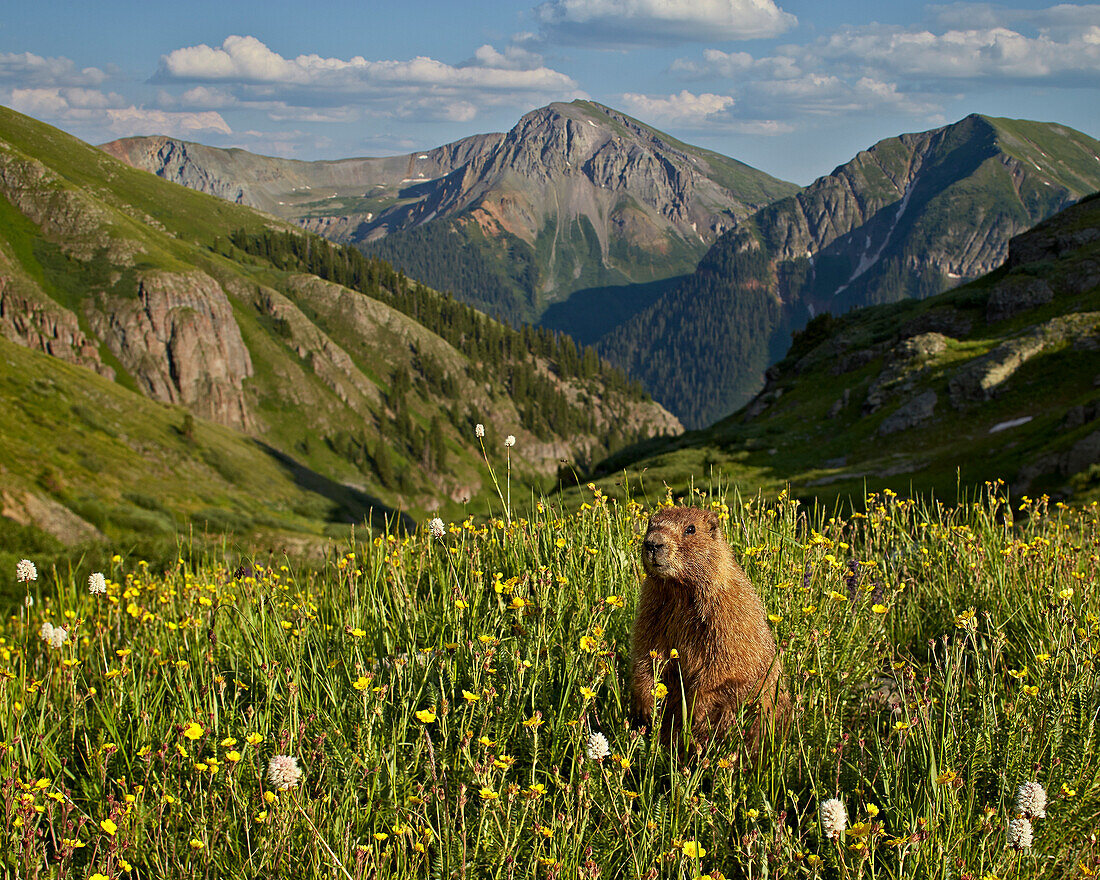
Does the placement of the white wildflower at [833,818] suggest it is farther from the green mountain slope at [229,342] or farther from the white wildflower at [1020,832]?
the green mountain slope at [229,342]

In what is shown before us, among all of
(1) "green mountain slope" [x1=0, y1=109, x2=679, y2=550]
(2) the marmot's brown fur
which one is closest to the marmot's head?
(2) the marmot's brown fur

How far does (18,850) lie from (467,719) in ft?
6.74

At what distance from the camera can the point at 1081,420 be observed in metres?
28.3

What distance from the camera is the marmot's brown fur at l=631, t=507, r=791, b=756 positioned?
157 inches

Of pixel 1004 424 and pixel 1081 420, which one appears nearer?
pixel 1081 420

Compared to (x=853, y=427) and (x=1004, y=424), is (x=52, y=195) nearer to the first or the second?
(x=853, y=427)

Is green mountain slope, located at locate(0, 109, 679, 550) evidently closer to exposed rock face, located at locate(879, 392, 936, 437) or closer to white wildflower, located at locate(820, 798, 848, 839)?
exposed rock face, located at locate(879, 392, 936, 437)

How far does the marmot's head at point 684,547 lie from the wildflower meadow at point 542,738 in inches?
24.3

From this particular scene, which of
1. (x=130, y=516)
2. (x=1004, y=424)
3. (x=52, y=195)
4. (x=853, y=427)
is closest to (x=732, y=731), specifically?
(x=1004, y=424)

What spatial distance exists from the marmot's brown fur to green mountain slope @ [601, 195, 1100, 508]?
2108 cm

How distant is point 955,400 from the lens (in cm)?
4466

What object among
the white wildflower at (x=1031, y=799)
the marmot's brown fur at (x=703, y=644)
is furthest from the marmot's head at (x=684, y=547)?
the white wildflower at (x=1031, y=799)

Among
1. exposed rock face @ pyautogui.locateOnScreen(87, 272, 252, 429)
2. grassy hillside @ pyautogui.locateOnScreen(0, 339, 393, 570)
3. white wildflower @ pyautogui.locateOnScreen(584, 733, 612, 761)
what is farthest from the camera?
exposed rock face @ pyautogui.locateOnScreen(87, 272, 252, 429)

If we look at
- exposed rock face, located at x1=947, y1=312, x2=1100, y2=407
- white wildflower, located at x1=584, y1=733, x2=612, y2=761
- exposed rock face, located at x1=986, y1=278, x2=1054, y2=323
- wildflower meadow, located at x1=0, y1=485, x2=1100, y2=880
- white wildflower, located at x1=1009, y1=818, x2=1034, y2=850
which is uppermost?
exposed rock face, located at x1=986, y1=278, x2=1054, y2=323
